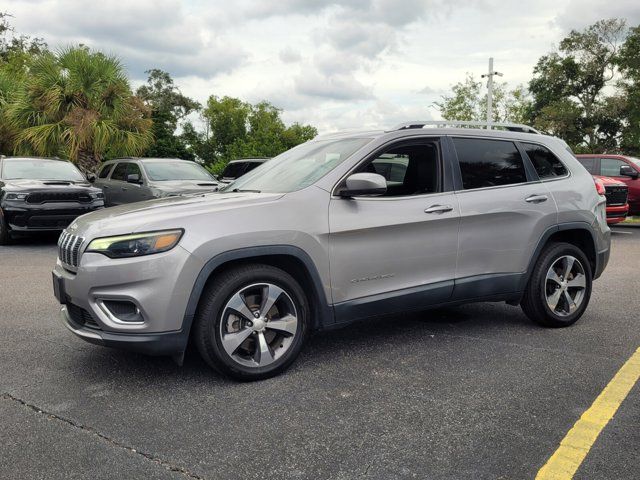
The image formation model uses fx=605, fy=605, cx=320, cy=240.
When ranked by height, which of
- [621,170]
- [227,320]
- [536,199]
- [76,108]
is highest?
[76,108]

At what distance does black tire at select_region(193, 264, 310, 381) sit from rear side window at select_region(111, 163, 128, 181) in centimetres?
914

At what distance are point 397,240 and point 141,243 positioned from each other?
5.72ft

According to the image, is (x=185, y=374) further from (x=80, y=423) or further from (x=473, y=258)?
(x=473, y=258)

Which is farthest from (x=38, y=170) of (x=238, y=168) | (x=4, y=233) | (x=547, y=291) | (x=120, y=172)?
(x=547, y=291)

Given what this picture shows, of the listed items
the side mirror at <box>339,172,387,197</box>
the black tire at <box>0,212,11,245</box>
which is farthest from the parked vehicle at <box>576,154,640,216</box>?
the black tire at <box>0,212,11,245</box>

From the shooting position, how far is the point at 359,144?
14.6ft

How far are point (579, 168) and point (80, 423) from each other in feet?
14.7

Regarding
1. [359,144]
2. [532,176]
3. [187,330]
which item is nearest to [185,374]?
[187,330]

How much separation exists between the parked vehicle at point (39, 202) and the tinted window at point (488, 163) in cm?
771

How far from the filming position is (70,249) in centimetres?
388

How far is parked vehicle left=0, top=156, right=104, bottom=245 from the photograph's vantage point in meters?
10.2

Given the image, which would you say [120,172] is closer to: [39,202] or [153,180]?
[153,180]

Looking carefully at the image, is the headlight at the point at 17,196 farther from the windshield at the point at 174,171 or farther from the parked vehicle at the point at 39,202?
the windshield at the point at 174,171

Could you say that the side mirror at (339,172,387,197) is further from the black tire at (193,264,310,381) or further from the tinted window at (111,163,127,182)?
the tinted window at (111,163,127,182)
